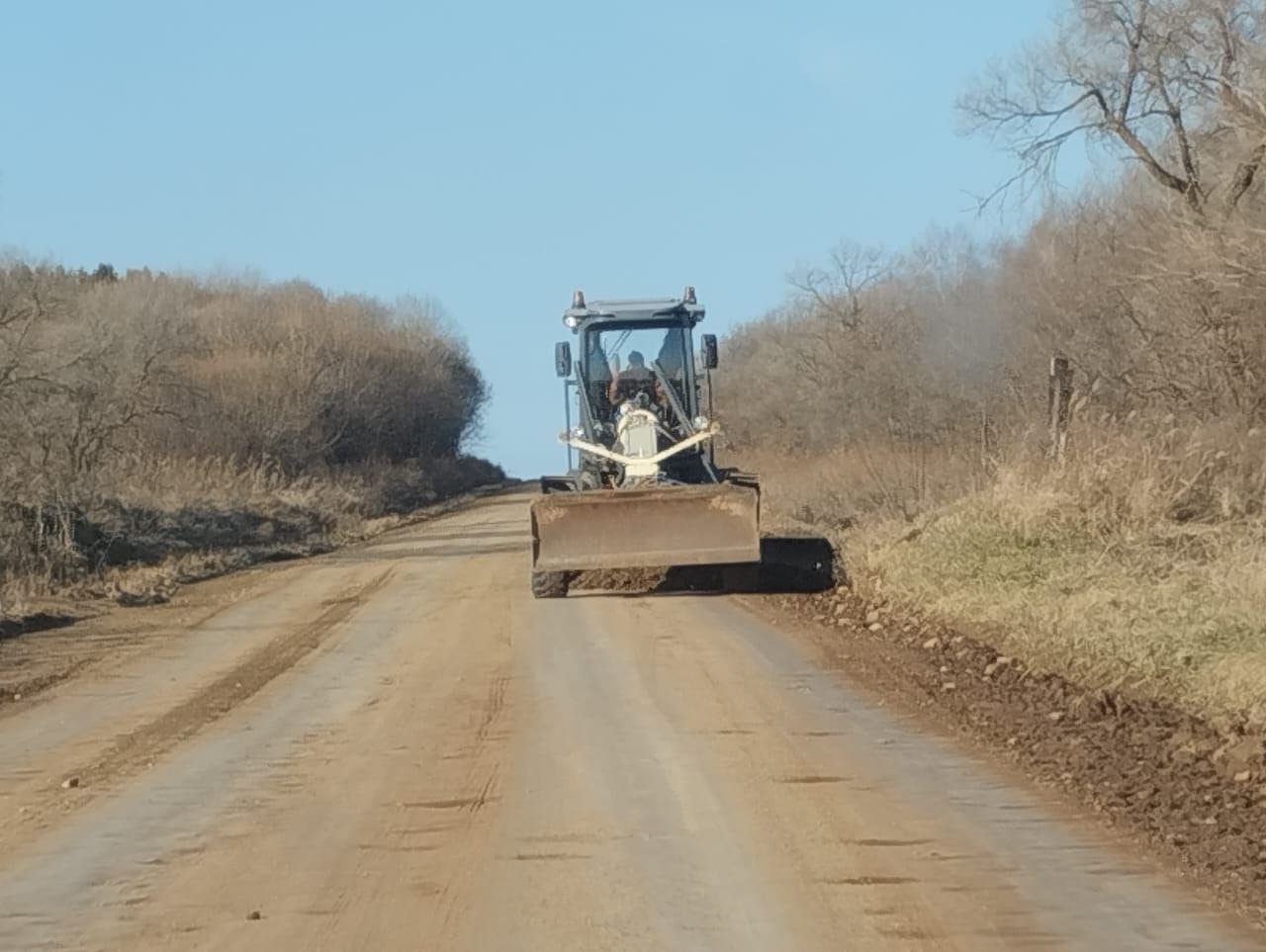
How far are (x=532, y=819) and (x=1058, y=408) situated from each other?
43.7 feet

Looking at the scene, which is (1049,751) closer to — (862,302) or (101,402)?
(101,402)

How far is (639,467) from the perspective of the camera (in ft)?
64.6

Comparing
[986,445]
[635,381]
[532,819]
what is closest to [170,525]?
[635,381]

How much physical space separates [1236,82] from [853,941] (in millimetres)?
21426

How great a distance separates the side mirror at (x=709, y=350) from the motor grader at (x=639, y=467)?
0.04ft

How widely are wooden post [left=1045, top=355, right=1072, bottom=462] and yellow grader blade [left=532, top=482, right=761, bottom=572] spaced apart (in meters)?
3.62

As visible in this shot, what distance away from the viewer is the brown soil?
7238mm

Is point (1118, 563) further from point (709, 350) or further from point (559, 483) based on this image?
point (559, 483)

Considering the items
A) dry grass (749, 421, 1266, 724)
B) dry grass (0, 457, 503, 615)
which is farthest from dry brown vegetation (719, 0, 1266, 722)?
dry grass (0, 457, 503, 615)

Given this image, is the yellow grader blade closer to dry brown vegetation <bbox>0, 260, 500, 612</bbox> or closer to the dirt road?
the dirt road

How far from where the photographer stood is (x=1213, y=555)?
14.7 m

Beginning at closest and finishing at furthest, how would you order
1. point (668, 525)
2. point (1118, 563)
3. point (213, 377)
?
point (1118, 563) < point (668, 525) < point (213, 377)

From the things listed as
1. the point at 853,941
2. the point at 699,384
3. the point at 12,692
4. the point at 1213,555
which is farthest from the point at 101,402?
the point at 853,941

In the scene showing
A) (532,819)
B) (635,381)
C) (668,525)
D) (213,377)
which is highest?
(213,377)
